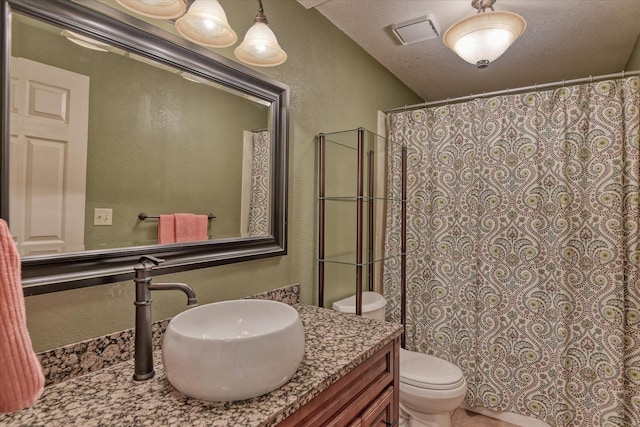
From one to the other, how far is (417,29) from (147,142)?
1.74m

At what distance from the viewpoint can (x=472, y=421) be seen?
2166 millimetres

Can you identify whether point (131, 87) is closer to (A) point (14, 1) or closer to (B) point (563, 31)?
(A) point (14, 1)

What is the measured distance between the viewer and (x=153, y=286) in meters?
0.96

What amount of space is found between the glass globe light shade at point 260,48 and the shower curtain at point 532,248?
1.38 metres

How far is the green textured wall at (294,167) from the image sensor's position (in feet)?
3.18

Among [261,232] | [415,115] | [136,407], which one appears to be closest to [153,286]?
[136,407]

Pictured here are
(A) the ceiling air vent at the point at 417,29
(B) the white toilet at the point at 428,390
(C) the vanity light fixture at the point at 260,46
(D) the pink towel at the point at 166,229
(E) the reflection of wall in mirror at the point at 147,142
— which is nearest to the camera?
(E) the reflection of wall in mirror at the point at 147,142

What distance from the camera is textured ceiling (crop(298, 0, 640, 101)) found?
186 centimetres

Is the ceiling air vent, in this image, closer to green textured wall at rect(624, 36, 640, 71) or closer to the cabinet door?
green textured wall at rect(624, 36, 640, 71)

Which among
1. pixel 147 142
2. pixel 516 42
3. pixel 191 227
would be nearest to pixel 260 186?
pixel 191 227

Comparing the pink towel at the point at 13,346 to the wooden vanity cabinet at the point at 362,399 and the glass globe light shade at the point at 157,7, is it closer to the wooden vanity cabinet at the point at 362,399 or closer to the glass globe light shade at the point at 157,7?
the wooden vanity cabinet at the point at 362,399

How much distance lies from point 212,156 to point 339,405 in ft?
3.31

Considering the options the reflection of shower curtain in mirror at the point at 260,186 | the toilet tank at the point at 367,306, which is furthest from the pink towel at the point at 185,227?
the toilet tank at the point at 367,306

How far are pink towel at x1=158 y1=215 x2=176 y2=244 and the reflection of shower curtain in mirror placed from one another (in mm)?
363
